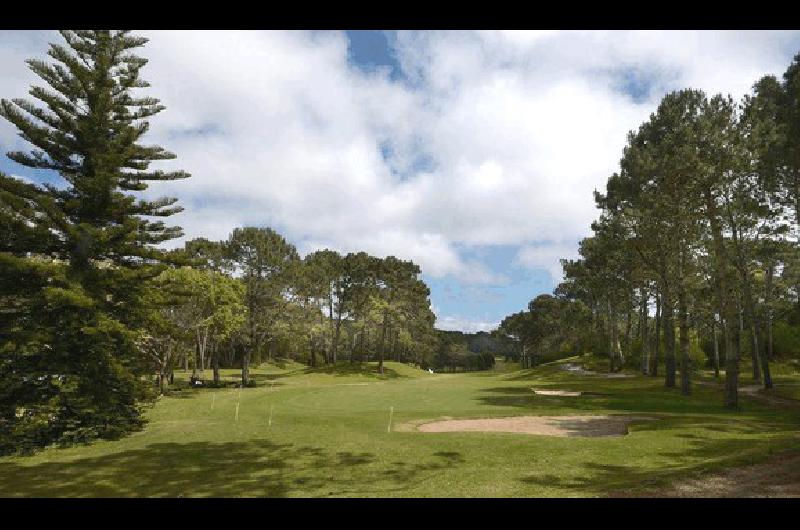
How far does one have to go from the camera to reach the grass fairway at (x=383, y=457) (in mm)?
12844

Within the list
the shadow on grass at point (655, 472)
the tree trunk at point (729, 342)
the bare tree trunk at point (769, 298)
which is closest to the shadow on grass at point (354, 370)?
the bare tree trunk at point (769, 298)

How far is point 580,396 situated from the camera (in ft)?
120

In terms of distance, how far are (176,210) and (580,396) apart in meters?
29.5

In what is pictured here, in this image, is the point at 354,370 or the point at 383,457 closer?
the point at 383,457

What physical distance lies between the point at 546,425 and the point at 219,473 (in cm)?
1519

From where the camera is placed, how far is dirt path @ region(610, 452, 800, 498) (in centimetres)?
1023

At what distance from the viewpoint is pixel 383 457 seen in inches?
648

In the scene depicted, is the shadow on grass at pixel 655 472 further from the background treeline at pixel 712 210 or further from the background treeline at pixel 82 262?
the background treeline at pixel 82 262

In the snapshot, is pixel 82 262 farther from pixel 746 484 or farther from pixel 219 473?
pixel 746 484

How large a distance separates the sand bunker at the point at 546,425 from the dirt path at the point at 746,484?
844 centimetres

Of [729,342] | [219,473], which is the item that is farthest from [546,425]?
[219,473]
